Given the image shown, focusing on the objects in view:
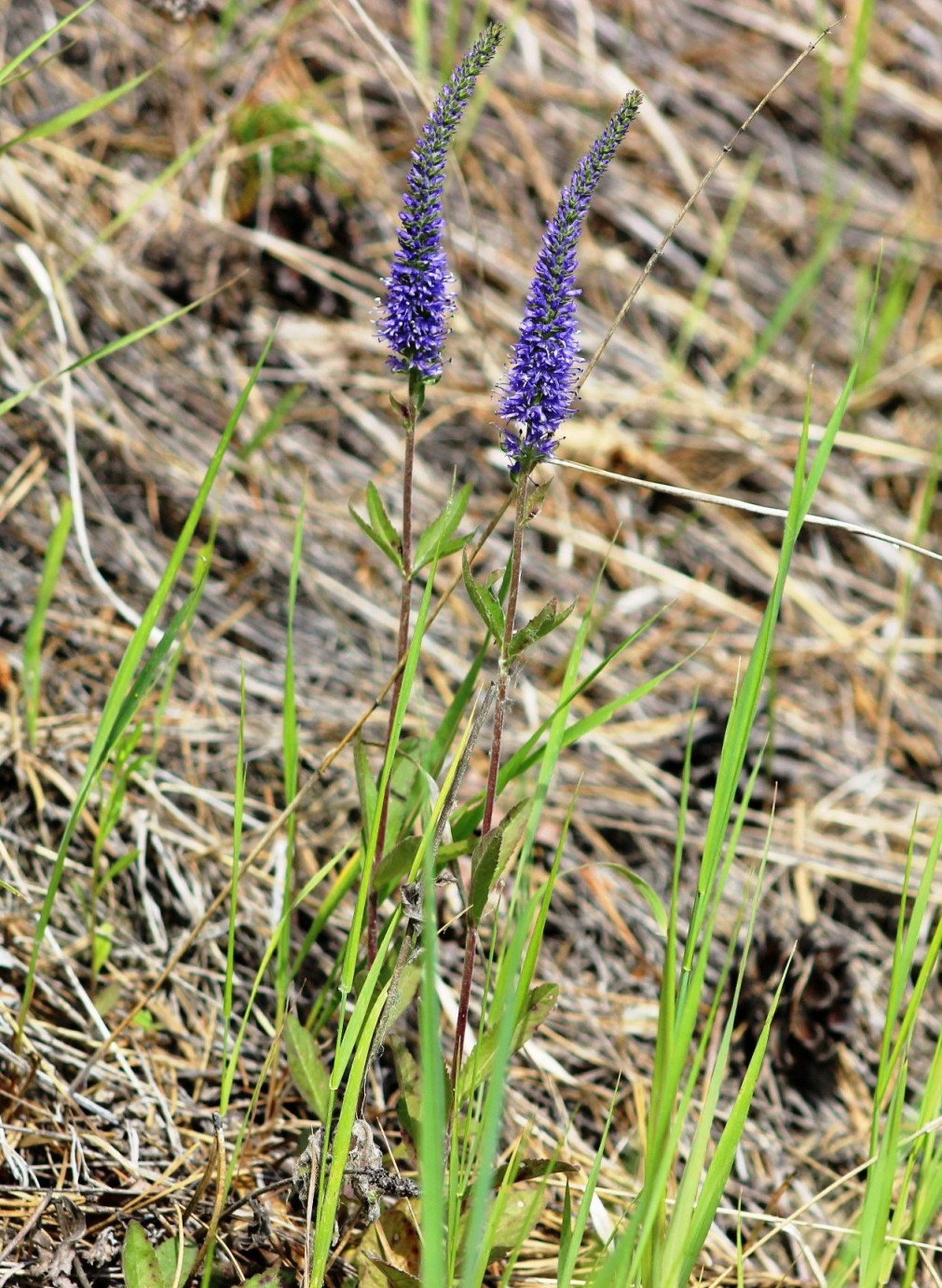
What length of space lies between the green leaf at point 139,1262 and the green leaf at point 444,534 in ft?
3.32

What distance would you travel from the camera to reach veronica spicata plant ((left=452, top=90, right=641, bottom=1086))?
1.52 m

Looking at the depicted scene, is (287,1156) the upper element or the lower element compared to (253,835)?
lower

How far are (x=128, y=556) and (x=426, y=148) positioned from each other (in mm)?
1648

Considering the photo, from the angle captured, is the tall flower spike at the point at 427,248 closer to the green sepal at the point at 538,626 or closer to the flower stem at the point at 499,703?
the flower stem at the point at 499,703

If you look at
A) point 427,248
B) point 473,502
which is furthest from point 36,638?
point 473,502

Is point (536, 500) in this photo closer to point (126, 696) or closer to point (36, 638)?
point (126, 696)

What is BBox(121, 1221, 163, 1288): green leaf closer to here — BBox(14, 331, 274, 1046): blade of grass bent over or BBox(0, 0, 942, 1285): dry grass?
BBox(0, 0, 942, 1285): dry grass

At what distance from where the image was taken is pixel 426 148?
156cm

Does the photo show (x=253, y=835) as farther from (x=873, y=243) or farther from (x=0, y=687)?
(x=873, y=243)

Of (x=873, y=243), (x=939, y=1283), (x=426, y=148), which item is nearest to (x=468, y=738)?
(x=426, y=148)

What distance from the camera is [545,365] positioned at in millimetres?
1588

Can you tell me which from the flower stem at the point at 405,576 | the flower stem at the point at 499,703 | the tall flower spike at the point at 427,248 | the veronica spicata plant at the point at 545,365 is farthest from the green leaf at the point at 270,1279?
the tall flower spike at the point at 427,248

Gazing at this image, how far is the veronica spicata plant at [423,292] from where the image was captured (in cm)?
156

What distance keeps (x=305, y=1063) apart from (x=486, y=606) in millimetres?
808
